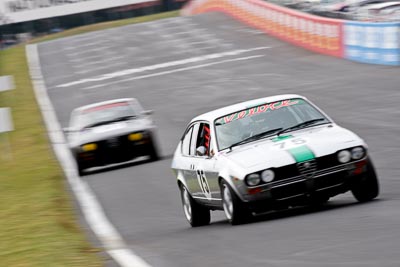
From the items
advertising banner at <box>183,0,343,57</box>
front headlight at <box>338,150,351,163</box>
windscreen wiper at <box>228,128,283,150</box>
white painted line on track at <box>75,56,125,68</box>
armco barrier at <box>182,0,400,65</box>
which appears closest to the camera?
front headlight at <box>338,150,351,163</box>

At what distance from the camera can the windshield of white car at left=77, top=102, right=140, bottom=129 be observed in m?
20.8

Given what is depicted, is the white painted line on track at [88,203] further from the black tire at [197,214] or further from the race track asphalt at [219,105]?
the black tire at [197,214]

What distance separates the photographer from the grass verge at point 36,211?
28.4ft

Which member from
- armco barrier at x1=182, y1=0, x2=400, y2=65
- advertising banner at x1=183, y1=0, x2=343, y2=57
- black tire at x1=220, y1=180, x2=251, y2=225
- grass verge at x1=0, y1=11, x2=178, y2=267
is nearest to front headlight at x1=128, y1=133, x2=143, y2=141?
grass verge at x1=0, y1=11, x2=178, y2=267

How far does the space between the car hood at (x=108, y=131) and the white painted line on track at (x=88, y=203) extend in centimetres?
67

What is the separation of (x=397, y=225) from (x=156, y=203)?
645cm

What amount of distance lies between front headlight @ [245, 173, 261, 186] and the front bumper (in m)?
0.05

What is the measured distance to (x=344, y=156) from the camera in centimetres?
970

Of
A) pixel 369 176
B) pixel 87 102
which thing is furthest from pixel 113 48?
pixel 369 176

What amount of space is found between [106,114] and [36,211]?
29.5 ft

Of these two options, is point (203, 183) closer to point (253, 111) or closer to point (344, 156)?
point (253, 111)

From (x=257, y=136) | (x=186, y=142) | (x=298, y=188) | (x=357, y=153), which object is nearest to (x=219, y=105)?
(x=186, y=142)

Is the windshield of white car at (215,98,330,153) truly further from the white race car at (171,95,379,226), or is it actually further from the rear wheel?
the rear wheel

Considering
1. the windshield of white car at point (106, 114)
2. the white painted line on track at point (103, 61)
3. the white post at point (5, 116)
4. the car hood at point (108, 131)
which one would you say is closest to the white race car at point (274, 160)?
the white post at point (5, 116)
